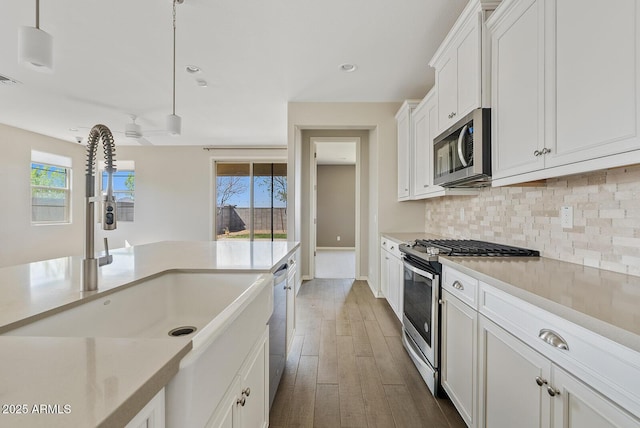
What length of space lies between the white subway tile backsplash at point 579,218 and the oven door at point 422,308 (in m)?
0.63

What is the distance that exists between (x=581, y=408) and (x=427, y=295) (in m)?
1.07

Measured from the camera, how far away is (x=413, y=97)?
11.9 feet

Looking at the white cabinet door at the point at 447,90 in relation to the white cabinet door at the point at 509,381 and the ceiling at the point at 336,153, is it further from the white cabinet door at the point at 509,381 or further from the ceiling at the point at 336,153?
Answer: the ceiling at the point at 336,153

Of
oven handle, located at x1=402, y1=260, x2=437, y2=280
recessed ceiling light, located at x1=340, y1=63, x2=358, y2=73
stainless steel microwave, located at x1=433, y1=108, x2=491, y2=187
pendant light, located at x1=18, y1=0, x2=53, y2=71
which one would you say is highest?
recessed ceiling light, located at x1=340, y1=63, x2=358, y2=73

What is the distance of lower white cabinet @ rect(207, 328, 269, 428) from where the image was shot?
802 millimetres

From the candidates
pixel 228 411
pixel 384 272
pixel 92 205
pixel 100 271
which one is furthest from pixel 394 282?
pixel 92 205

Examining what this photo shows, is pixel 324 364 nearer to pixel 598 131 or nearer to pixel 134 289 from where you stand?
pixel 134 289

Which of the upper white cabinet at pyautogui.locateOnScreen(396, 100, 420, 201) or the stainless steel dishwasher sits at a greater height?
the upper white cabinet at pyautogui.locateOnScreen(396, 100, 420, 201)

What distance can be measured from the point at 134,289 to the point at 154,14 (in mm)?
2125

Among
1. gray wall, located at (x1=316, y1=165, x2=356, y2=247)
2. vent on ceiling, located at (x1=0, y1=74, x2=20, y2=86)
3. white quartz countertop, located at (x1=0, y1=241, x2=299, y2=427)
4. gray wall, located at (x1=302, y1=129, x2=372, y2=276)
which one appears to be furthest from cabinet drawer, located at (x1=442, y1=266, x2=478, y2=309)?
gray wall, located at (x1=316, y1=165, x2=356, y2=247)

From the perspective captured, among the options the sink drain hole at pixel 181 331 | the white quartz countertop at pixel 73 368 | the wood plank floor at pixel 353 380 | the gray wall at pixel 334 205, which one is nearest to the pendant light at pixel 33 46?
the white quartz countertop at pixel 73 368

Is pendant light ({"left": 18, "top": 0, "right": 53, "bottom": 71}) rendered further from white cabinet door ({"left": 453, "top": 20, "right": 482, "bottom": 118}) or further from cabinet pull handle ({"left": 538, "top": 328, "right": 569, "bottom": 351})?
cabinet pull handle ({"left": 538, "top": 328, "right": 569, "bottom": 351})

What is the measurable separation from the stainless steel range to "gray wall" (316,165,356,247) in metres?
6.34

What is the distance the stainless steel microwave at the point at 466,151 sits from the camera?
5.41 feet
